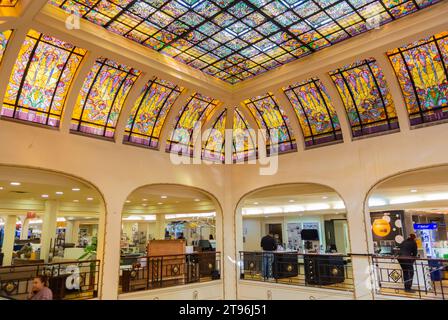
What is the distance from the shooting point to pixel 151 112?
959 cm

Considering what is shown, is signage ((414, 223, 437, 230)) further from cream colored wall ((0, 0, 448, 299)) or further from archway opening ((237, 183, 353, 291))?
cream colored wall ((0, 0, 448, 299))

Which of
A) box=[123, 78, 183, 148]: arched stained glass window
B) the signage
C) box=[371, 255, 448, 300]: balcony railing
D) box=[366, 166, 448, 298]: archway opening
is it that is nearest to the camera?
box=[371, 255, 448, 300]: balcony railing

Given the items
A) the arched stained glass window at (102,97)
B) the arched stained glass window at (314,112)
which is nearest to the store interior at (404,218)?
the arched stained glass window at (314,112)

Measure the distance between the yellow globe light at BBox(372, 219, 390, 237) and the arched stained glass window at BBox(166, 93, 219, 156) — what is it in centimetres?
762

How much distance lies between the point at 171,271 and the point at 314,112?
6553 millimetres

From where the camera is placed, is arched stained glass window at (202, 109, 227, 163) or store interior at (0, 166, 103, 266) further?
arched stained glass window at (202, 109, 227, 163)

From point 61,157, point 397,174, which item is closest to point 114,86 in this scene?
point 61,157

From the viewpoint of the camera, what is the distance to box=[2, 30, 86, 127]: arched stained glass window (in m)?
6.96

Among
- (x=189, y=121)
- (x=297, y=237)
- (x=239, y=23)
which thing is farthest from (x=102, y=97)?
(x=297, y=237)

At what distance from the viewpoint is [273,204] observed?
53.4 ft

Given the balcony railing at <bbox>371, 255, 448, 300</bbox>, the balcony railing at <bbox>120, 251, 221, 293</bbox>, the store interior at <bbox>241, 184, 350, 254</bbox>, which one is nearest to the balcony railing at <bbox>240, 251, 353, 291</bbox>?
the balcony railing at <bbox>371, 255, 448, 300</bbox>

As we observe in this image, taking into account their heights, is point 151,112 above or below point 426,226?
above

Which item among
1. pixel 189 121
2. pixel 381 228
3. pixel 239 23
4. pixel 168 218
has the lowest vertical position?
pixel 381 228

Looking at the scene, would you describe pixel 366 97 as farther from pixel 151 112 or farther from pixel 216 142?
pixel 151 112
